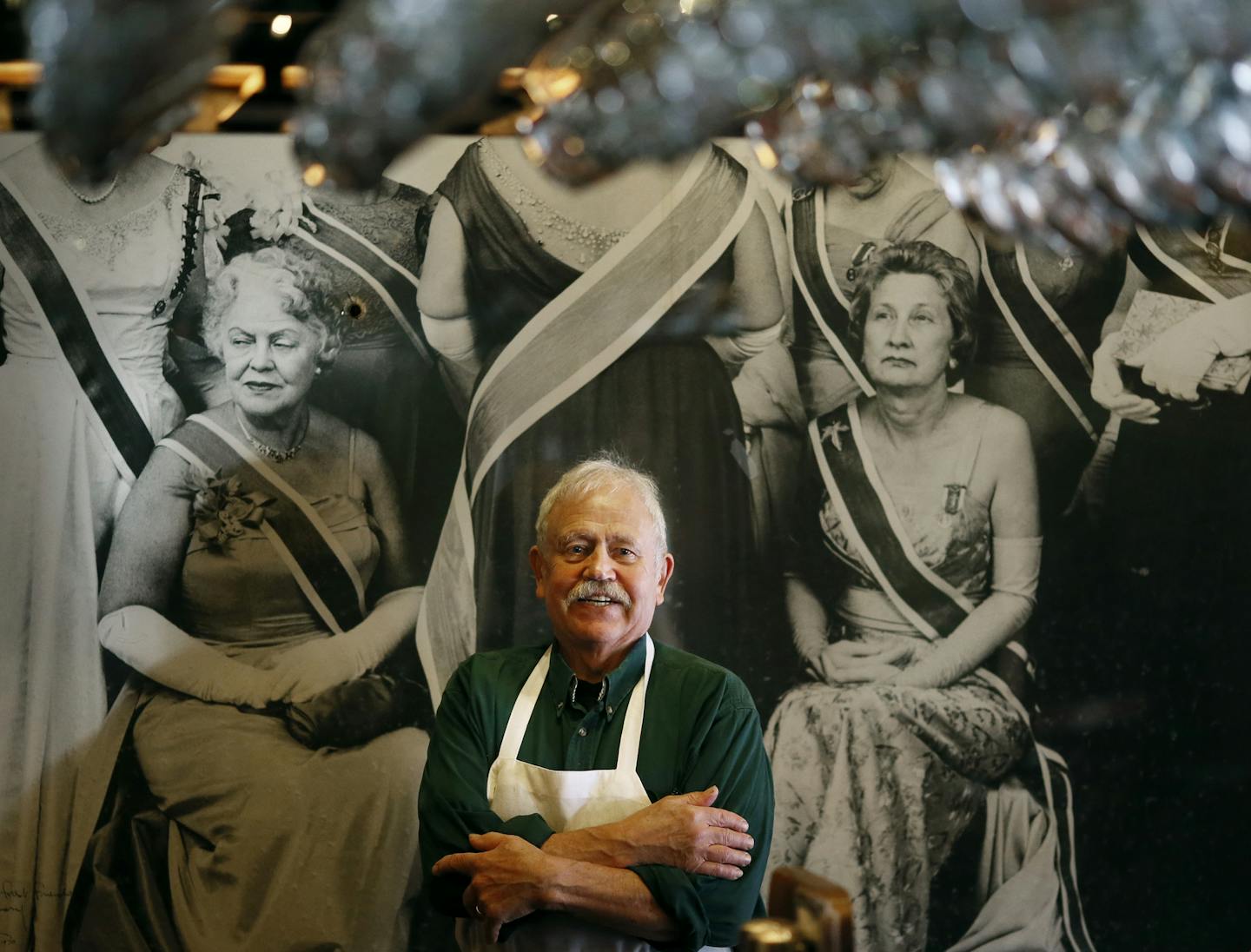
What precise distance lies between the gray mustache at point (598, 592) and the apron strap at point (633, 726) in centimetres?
14

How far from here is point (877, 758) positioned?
328 centimetres

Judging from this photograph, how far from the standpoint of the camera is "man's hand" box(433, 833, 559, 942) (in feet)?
7.57

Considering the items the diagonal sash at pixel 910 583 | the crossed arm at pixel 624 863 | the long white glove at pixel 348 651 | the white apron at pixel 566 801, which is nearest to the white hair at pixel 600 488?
the white apron at pixel 566 801

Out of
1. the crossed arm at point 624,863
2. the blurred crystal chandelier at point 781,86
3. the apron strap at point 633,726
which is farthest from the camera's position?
the apron strap at point 633,726

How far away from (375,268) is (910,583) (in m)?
1.58

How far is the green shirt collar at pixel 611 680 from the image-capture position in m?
2.53

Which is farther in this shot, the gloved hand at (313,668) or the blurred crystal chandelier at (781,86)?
the gloved hand at (313,668)

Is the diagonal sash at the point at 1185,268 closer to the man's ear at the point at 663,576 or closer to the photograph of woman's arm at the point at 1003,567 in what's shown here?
the photograph of woman's arm at the point at 1003,567

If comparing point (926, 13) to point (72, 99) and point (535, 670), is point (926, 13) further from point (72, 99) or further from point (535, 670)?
point (535, 670)

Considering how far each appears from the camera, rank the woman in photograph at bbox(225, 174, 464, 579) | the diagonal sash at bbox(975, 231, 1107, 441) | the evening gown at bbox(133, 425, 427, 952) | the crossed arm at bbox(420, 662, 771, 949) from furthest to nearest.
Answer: the diagonal sash at bbox(975, 231, 1107, 441) → the woman in photograph at bbox(225, 174, 464, 579) → the evening gown at bbox(133, 425, 427, 952) → the crossed arm at bbox(420, 662, 771, 949)

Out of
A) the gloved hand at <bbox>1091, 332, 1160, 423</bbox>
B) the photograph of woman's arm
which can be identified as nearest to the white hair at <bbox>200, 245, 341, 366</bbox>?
the photograph of woman's arm

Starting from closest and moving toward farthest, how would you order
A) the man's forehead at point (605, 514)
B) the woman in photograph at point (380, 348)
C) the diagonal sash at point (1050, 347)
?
the man's forehead at point (605, 514)
the woman in photograph at point (380, 348)
the diagonal sash at point (1050, 347)

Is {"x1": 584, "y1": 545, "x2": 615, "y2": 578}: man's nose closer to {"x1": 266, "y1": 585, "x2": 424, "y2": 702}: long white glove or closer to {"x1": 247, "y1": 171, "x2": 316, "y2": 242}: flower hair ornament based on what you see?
{"x1": 266, "y1": 585, "x2": 424, "y2": 702}: long white glove

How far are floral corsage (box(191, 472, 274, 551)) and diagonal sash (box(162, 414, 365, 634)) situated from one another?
2 cm
